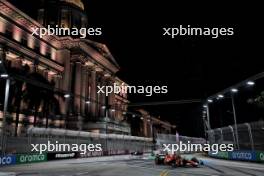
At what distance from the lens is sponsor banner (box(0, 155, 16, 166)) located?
24763 millimetres

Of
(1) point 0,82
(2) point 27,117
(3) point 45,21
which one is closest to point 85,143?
(2) point 27,117

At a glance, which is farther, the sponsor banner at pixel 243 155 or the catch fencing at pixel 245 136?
the sponsor banner at pixel 243 155

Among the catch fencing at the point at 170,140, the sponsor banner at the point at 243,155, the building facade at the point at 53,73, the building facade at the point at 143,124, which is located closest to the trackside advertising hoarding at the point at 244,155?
the sponsor banner at the point at 243,155

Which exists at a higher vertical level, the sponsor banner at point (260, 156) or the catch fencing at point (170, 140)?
the catch fencing at point (170, 140)

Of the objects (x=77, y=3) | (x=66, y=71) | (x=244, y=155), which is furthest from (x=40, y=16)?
(x=244, y=155)

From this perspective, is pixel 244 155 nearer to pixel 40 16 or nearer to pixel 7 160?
pixel 7 160

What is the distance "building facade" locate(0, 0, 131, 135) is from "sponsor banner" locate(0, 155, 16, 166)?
57.6ft

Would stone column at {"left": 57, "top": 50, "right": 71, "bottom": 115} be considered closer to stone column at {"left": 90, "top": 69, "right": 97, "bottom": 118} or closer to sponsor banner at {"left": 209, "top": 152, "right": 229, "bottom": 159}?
stone column at {"left": 90, "top": 69, "right": 97, "bottom": 118}

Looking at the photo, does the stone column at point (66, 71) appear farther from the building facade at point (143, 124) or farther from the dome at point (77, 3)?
the building facade at point (143, 124)

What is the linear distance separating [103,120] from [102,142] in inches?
705

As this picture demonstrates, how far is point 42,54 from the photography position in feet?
216

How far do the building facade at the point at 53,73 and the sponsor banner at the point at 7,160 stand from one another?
1756 centimetres

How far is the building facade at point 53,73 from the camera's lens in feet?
179

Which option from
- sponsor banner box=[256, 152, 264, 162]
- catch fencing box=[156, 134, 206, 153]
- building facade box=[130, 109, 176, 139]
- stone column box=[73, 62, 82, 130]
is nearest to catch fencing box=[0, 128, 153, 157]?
catch fencing box=[156, 134, 206, 153]
